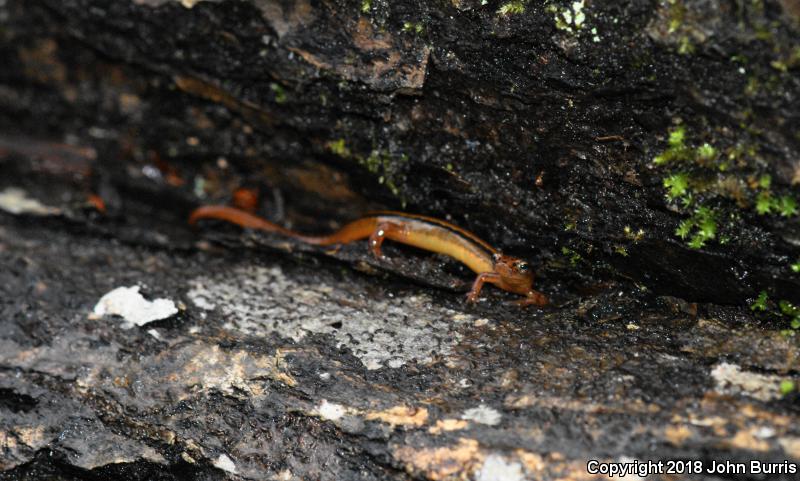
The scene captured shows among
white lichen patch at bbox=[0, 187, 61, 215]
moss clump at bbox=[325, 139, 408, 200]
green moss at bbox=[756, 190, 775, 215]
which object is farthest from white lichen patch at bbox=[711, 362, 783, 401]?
white lichen patch at bbox=[0, 187, 61, 215]

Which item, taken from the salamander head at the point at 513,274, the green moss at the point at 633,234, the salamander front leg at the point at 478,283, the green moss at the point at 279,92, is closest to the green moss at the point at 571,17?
the green moss at the point at 633,234

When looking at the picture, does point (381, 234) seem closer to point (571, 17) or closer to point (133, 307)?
point (133, 307)

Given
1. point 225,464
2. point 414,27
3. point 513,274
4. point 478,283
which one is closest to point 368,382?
point 225,464

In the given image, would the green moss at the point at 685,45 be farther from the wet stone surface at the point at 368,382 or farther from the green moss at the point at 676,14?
the wet stone surface at the point at 368,382

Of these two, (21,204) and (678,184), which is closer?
(678,184)

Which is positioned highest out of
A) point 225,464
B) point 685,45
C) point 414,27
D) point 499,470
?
point 414,27

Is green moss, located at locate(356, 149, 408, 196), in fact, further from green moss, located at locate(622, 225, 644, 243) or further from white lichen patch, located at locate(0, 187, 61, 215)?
white lichen patch, located at locate(0, 187, 61, 215)

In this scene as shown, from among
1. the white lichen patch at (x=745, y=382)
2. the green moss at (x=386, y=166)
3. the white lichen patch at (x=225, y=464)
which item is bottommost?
the white lichen patch at (x=225, y=464)
